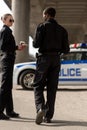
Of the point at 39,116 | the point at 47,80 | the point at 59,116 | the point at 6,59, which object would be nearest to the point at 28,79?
the point at 59,116

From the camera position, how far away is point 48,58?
27.7ft

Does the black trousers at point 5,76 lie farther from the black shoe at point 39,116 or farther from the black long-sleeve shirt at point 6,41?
the black shoe at point 39,116

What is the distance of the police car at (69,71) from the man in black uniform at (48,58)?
8175 mm

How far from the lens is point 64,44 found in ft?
28.2

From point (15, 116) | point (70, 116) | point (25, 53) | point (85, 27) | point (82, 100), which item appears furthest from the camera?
point (85, 27)

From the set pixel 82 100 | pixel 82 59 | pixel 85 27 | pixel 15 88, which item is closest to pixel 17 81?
pixel 15 88

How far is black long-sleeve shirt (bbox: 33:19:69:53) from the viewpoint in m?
8.36

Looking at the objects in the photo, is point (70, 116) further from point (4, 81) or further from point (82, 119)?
point (4, 81)

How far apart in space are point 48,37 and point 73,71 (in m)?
8.46

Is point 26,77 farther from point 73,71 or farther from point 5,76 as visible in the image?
point 5,76

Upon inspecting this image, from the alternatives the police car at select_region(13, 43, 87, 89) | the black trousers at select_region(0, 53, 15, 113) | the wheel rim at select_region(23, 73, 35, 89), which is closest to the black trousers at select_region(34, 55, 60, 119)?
the black trousers at select_region(0, 53, 15, 113)

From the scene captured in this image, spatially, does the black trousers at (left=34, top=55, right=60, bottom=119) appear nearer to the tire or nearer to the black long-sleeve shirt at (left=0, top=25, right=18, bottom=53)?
the black long-sleeve shirt at (left=0, top=25, right=18, bottom=53)

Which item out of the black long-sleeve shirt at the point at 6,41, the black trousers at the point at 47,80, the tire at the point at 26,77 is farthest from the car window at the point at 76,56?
the black trousers at the point at 47,80

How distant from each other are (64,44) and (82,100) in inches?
189
